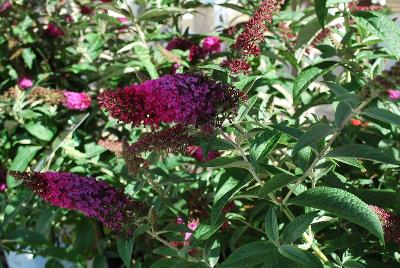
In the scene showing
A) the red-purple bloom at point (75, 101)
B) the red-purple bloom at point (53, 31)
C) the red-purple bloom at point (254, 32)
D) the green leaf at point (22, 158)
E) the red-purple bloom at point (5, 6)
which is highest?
the red-purple bloom at point (254, 32)

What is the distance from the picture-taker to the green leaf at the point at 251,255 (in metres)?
0.94

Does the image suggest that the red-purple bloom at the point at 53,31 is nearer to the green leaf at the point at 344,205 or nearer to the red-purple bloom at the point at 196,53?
the red-purple bloom at the point at 196,53

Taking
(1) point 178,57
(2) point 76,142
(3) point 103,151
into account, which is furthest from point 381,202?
(2) point 76,142

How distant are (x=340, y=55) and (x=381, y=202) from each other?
0.45 m

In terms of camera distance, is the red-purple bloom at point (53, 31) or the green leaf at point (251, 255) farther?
the red-purple bloom at point (53, 31)

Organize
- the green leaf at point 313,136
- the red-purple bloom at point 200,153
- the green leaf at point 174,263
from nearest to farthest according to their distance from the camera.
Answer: the green leaf at point 313,136 < the green leaf at point 174,263 < the red-purple bloom at point 200,153

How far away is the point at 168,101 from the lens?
0.83m

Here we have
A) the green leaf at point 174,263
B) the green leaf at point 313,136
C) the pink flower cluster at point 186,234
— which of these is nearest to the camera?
the green leaf at point 313,136

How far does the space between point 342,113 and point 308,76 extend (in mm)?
521

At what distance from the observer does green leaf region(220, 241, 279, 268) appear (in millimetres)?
942

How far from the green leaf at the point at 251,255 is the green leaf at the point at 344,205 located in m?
0.10

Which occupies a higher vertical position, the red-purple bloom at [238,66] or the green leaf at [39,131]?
the red-purple bloom at [238,66]

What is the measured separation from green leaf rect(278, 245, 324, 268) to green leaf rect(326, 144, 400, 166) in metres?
0.18

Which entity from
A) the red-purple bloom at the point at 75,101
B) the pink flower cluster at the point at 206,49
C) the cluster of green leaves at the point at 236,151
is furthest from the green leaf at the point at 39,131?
the pink flower cluster at the point at 206,49
